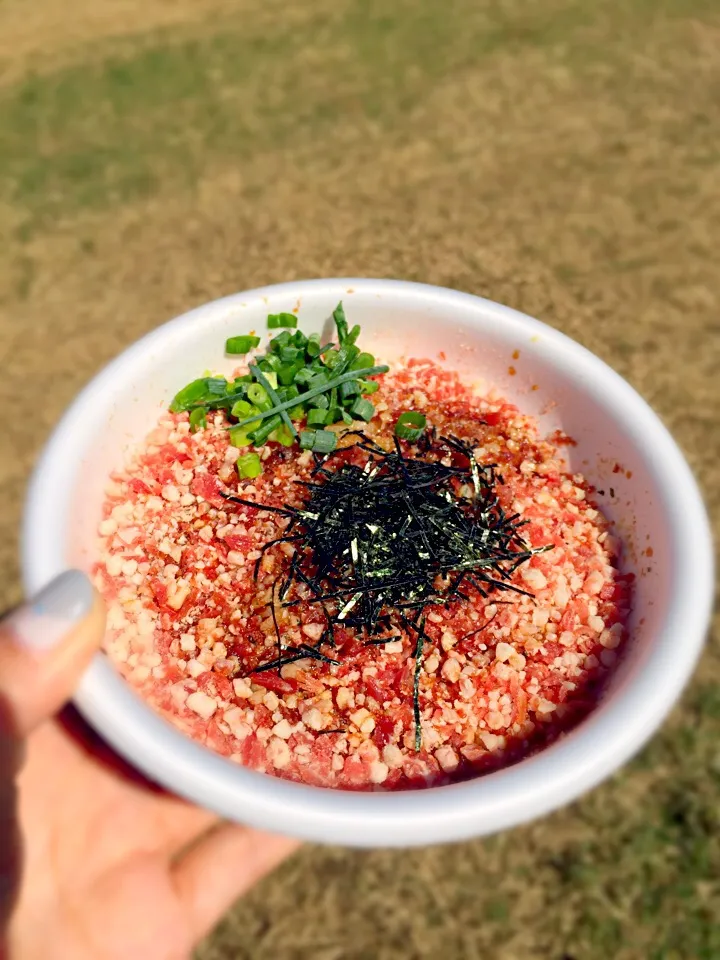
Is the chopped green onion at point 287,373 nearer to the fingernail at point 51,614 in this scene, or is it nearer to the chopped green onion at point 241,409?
the chopped green onion at point 241,409

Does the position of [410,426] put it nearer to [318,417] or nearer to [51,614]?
[318,417]

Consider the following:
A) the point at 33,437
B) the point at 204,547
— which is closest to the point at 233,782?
the point at 204,547

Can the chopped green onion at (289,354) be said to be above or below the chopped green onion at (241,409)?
above

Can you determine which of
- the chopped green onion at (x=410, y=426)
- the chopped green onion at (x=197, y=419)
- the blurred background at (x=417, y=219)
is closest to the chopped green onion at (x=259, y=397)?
the chopped green onion at (x=197, y=419)

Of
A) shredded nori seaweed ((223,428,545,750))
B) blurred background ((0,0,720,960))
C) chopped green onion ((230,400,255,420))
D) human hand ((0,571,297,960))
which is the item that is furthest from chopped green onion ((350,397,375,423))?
blurred background ((0,0,720,960))

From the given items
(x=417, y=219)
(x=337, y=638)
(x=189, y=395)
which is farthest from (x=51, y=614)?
(x=417, y=219)

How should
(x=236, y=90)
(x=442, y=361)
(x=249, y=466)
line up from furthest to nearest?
1. (x=236, y=90)
2. (x=442, y=361)
3. (x=249, y=466)
